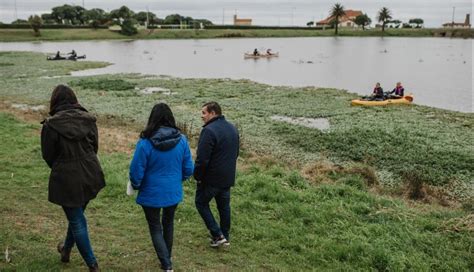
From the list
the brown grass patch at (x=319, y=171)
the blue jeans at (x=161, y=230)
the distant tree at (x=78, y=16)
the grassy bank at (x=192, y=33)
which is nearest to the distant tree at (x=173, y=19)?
the distant tree at (x=78, y=16)

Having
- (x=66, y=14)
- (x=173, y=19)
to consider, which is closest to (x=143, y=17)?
(x=173, y=19)

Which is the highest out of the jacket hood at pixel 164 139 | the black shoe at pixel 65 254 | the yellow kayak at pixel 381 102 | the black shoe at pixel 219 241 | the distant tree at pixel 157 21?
the distant tree at pixel 157 21

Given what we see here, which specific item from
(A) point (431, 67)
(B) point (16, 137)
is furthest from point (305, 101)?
(A) point (431, 67)

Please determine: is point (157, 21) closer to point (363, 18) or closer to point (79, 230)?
point (363, 18)

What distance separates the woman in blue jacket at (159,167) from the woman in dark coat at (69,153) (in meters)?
0.48

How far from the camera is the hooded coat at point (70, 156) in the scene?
197 inches

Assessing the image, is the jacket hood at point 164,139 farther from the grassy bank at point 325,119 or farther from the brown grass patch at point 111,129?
the brown grass patch at point 111,129

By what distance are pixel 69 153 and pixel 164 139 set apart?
996 millimetres

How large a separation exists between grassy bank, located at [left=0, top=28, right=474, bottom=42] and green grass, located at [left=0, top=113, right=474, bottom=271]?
102920 mm

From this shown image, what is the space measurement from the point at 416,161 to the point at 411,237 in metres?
6.80

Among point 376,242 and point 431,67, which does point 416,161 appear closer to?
point 376,242

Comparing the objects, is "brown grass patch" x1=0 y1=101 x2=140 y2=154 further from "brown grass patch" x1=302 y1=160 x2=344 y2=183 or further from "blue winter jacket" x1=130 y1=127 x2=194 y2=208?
"blue winter jacket" x1=130 y1=127 x2=194 y2=208

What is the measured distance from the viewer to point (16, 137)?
13.5 m

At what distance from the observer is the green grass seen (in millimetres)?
6293
